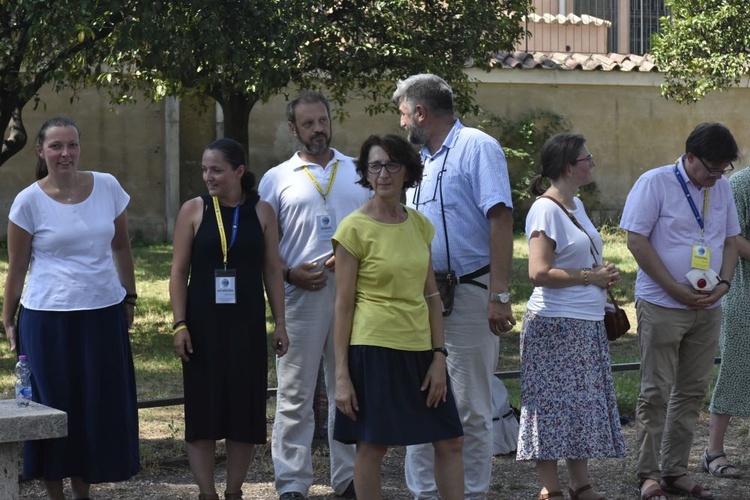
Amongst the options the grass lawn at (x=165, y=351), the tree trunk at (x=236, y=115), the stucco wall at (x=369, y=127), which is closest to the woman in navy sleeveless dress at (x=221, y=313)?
the grass lawn at (x=165, y=351)

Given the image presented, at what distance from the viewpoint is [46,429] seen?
4750 mm

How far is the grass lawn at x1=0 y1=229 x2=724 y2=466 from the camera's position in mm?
8211

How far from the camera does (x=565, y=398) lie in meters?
5.75

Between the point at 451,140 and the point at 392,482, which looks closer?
the point at 451,140

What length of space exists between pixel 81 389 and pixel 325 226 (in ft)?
4.66

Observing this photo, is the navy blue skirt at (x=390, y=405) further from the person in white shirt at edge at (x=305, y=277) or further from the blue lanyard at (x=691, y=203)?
the blue lanyard at (x=691, y=203)

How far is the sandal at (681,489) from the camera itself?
623cm

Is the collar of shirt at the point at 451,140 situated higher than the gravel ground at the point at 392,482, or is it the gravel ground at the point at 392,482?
the collar of shirt at the point at 451,140

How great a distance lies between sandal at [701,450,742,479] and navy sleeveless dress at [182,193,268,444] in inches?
106

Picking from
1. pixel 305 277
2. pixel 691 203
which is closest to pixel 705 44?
pixel 691 203

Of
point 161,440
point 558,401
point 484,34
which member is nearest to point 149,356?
point 161,440

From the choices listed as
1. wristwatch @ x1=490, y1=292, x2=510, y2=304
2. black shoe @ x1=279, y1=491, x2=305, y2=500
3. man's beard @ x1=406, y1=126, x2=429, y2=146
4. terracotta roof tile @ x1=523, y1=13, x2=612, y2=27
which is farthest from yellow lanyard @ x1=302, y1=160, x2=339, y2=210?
terracotta roof tile @ x1=523, y1=13, x2=612, y2=27

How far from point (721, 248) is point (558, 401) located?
1.28 m

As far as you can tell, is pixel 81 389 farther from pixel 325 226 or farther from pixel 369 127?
pixel 369 127
